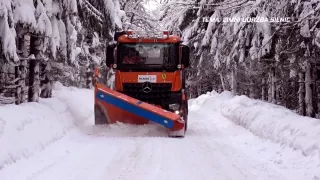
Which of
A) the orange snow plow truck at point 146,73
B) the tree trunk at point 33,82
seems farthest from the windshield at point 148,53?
the tree trunk at point 33,82

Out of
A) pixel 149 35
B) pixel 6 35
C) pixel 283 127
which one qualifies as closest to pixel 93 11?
pixel 149 35

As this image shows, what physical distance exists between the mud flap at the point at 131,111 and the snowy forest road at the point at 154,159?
0.42 metres

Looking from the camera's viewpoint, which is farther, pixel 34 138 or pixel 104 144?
pixel 104 144

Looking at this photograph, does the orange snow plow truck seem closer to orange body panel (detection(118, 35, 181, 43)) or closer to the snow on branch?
orange body panel (detection(118, 35, 181, 43))

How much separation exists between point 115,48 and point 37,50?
7.20 ft

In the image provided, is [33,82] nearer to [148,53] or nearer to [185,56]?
[148,53]

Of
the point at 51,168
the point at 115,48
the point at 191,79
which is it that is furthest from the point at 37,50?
the point at 191,79

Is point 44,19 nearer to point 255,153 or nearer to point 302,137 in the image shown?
point 255,153

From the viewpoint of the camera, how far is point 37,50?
11.4 meters

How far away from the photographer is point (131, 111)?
10609 mm

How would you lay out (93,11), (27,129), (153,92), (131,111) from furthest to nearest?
(93,11) → (153,92) → (131,111) → (27,129)

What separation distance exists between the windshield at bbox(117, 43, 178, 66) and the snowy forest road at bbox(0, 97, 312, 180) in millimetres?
2170

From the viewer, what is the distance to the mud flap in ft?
33.8

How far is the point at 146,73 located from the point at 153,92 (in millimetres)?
577
